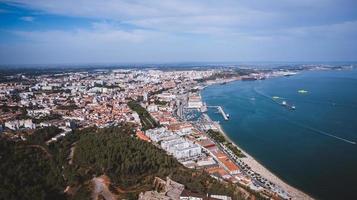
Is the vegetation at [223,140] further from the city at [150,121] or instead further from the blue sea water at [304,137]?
the blue sea water at [304,137]

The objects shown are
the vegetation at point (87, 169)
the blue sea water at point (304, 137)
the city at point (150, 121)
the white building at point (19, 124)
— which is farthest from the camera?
the white building at point (19, 124)

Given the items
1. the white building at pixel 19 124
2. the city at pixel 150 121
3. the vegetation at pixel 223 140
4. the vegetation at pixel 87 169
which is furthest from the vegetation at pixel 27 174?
the vegetation at pixel 223 140

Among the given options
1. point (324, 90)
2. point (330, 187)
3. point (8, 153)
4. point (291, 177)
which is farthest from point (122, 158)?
point (324, 90)

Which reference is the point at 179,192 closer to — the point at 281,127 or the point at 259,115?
the point at 281,127

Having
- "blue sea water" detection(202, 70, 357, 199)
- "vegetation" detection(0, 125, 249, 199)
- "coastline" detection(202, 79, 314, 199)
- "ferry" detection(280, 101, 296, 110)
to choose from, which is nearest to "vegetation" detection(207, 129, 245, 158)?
"coastline" detection(202, 79, 314, 199)

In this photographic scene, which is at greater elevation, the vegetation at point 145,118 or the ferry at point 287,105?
the vegetation at point 145,118

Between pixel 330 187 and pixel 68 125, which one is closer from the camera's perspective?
pixel 330 187

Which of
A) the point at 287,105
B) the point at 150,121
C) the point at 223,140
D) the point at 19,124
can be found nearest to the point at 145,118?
the point at 150,121
